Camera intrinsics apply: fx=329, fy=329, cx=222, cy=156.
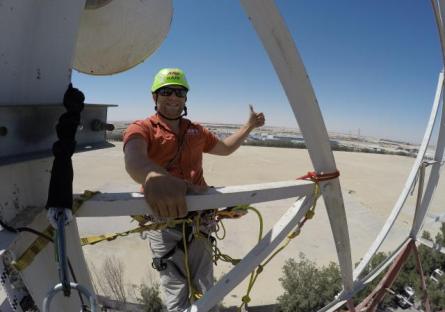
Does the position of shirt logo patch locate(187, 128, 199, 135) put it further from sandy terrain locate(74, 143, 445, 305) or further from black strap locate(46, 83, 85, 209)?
sandy terrain locate(74, 143, 445, 305)

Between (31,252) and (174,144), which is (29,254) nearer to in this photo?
(31,252)

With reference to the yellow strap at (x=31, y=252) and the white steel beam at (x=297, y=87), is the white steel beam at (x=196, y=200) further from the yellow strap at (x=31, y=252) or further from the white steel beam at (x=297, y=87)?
the white steel beam at (x=297, y=87)

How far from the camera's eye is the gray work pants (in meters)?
3.04

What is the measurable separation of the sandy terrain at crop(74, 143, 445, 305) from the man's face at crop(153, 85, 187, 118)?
709 centimetres

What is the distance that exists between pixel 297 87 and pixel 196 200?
941 mm

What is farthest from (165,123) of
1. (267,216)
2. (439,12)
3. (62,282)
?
(267,216)

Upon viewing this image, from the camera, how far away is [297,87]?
6.78ft

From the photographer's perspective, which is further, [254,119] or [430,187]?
[430,187]

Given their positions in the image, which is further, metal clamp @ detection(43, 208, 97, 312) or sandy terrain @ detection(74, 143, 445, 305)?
sandy terrain @ detection(74, 143, 445, 305)

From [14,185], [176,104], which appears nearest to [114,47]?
[176,104]

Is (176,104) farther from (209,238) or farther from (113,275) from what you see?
(113,275)

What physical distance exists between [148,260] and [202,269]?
8.20 meters

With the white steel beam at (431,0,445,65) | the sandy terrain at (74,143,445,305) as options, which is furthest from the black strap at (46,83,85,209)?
the sandy terrain at (74,143,445,305)

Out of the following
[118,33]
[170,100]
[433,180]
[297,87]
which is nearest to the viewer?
[297,87]
